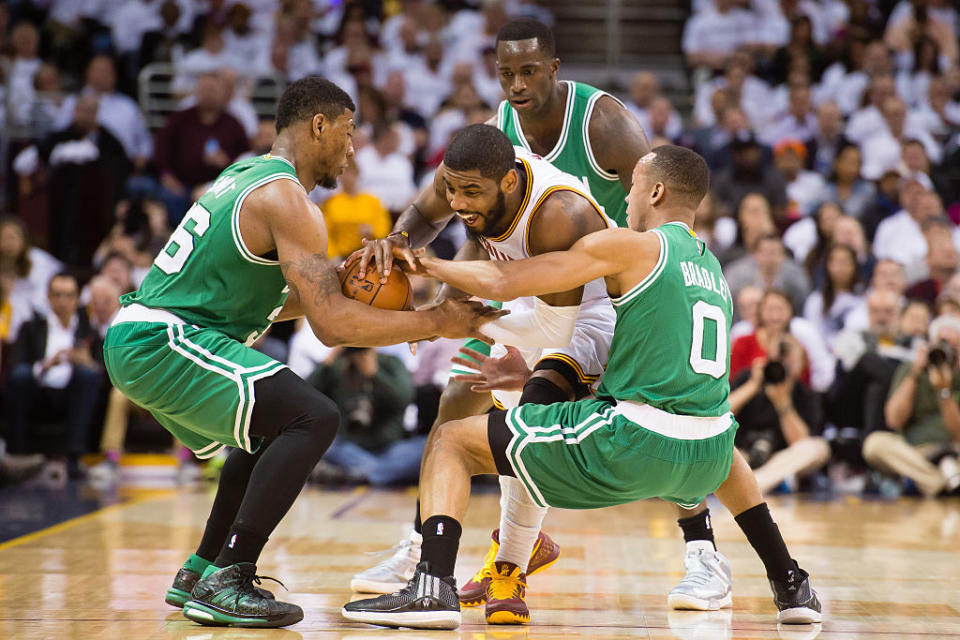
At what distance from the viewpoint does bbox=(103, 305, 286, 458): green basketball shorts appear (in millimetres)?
3734

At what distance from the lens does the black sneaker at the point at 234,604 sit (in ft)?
11.9

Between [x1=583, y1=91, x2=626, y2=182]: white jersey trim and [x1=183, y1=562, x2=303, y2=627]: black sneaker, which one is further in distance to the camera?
[x1=583, y1=91, x2=626, y2=182]: white jersey trim

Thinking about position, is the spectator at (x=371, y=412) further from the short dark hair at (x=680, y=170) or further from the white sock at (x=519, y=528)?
the short dark hair at (x=680, y=170)

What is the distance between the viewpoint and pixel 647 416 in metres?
3.63

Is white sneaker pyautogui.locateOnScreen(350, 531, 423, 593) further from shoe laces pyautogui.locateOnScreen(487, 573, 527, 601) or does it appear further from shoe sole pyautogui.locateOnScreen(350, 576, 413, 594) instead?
shoe laces pyautogui.locateOnScreen(487, 573, 527, 601)

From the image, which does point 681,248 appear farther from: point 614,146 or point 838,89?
point 838,89

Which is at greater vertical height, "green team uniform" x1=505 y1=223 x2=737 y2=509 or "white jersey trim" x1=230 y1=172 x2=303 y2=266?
"white jersey trim" x1=230 y1=172 x2=303 y2=266

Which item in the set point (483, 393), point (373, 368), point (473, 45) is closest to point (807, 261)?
point (373, 368)

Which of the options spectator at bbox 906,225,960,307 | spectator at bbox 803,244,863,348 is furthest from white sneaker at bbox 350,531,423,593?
spectator at bbox 906,225,960,307

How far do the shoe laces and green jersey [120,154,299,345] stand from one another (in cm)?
125

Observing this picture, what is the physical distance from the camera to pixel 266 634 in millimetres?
3533

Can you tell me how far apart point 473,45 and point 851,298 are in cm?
599

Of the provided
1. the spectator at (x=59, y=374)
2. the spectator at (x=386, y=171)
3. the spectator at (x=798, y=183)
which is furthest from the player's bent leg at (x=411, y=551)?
the spectator at (x=798, y=183)

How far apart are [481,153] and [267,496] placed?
1.33 meters
